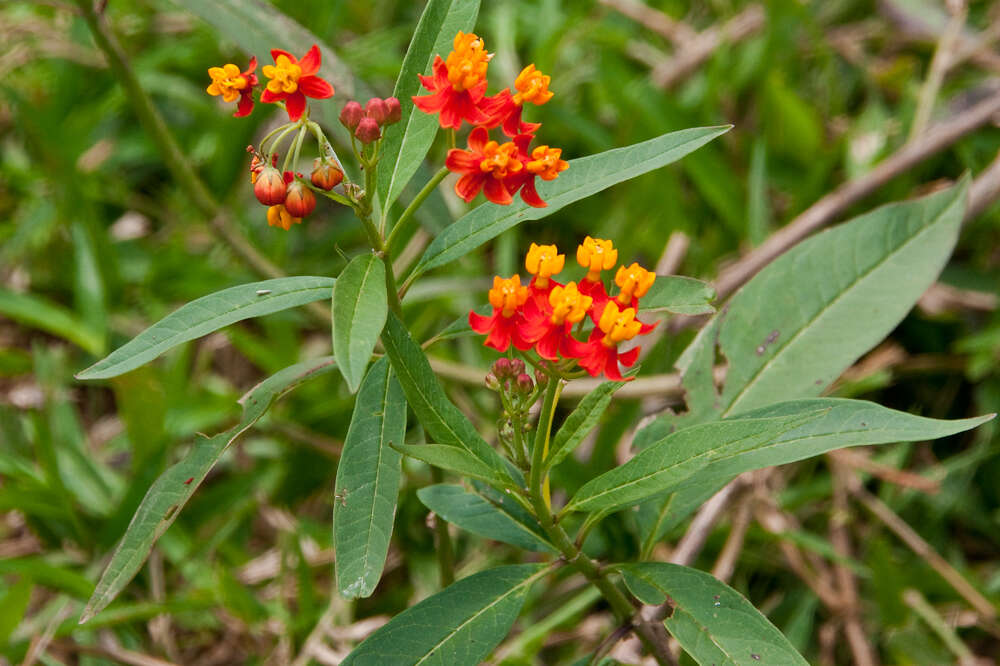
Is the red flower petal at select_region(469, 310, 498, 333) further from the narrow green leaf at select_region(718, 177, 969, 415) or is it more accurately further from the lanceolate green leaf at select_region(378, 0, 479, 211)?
the narrow green leaf at select_region(718, 177, 969, 415)

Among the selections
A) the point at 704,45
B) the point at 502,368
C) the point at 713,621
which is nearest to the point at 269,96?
the point at 502,368

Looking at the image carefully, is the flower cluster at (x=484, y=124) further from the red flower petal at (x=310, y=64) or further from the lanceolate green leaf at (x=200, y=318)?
the lanceolate green leaf at (x=200, y=318)

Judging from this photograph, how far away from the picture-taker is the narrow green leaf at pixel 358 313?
47.1 inches

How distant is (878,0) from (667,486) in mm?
3164

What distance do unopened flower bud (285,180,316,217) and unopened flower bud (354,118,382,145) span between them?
11 cm

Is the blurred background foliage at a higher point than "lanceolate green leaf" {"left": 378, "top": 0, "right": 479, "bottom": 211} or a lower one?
lower

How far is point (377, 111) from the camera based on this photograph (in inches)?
56.2

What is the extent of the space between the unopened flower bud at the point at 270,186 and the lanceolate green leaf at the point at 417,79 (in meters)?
0.23

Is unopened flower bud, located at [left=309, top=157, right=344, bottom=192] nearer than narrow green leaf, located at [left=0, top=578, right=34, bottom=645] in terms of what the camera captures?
Yes

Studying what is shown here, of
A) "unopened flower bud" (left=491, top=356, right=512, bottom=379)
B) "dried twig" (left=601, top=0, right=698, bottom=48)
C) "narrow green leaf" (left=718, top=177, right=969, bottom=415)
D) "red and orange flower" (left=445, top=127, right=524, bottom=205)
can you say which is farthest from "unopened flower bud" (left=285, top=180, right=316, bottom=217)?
"dried twig" (left=601, top=0, right=698, bottom=48)

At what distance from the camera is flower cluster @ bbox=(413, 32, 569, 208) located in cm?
136

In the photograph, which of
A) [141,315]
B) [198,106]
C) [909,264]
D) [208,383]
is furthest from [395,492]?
[198,106]

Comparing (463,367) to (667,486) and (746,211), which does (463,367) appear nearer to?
(746,211)

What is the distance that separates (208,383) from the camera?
3236mm
